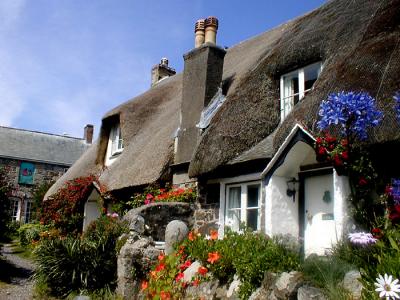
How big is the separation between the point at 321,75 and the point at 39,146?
27.7 m

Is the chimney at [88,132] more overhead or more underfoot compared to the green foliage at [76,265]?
more overhead

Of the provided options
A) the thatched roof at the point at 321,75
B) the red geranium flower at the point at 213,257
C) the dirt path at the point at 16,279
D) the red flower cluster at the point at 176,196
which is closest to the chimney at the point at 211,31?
the thatched roof at the point at 321,75

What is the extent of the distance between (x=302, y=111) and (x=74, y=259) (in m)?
5.54

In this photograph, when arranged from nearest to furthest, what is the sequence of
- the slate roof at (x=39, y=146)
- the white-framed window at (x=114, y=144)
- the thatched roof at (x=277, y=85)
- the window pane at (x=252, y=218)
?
the thatched roof at (x=277, y=85), the window pane at (x=252, y=218), the white-framed window at (x=114, y=144), the slate roof at (x=39, y=146)

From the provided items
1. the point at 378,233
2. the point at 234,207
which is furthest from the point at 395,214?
the point at 234,207

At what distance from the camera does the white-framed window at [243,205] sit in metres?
9.02

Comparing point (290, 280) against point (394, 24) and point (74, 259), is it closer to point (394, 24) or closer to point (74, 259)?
point (394, 24)

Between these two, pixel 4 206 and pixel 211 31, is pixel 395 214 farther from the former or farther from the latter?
pixel 4 206

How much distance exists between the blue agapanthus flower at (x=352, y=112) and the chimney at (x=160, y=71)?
17099 millimetres

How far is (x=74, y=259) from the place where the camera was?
9.30m

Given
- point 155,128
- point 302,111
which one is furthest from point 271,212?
point 155,128

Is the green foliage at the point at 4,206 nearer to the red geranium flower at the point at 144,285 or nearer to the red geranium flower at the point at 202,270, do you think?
the red geranium flower at the point at 144,285

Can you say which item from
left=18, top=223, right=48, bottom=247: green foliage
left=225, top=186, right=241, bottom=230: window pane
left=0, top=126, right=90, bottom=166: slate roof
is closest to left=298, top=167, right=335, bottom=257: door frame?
left=225, top=186, right=241, bottom=230: window pane

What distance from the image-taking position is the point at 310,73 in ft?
31.0
